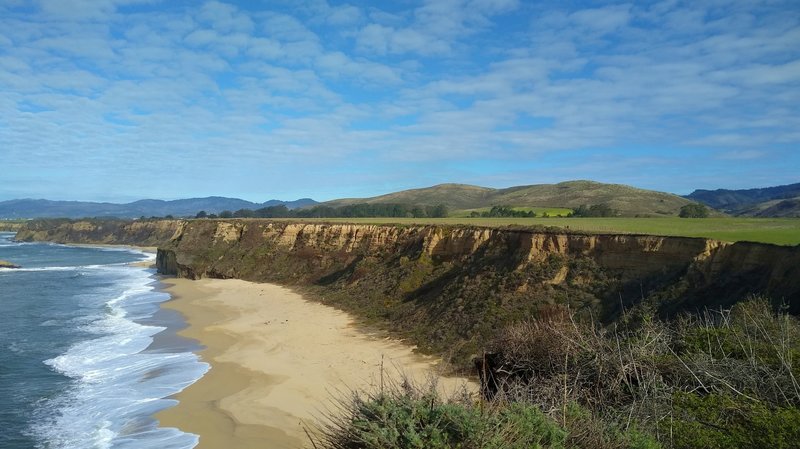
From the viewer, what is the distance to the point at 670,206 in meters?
94.7

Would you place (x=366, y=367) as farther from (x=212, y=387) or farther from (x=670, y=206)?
(x=670, y=206)

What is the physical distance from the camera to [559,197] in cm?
11762

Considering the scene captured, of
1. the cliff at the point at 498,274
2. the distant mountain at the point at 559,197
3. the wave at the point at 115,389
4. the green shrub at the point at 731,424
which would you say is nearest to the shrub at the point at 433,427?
the green shrub at the point at 731,424

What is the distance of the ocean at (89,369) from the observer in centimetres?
1538

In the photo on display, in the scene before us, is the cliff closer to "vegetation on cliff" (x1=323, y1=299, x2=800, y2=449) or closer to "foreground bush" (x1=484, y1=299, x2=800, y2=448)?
"foreground bush" (x1=484, y1=299, x2=800, y2=448)

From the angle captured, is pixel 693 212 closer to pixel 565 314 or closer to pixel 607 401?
pixel 565 314

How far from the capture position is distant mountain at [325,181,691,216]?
9356 centimetres

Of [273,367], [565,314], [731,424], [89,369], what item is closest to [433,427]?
[731,424]

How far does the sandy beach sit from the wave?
752 millimetres

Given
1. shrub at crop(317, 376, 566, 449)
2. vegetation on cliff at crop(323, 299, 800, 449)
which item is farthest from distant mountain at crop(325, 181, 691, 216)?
shrub at crop(317, 376, 566, 449)

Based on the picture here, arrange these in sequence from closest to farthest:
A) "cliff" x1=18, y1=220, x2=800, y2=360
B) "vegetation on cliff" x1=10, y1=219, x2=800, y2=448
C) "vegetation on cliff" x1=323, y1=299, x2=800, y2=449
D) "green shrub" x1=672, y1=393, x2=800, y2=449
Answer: "vegetation on cliff" x1=323, y1=299, x2=800, y2=449 < "green shrub" x1=672, y1=393, x2=800, y2=449 < "vegetation on cliff" x1=10, y1=219, x2=800, y2=448 < "cliff" x1=18, y1=220, x2=800, y2=360

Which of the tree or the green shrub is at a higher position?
the tree

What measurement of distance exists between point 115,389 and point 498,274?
62.9ft

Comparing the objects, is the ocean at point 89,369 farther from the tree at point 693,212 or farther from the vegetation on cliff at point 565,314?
the tree at point 693,212
